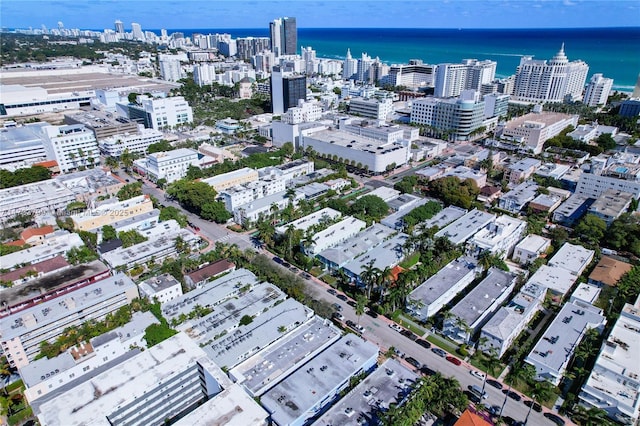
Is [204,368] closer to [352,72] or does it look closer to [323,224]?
[323,224]

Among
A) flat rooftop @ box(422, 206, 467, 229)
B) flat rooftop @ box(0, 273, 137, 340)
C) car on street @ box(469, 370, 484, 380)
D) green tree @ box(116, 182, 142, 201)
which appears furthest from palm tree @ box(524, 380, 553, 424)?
green tree @ box(116, 182, 142, 201)

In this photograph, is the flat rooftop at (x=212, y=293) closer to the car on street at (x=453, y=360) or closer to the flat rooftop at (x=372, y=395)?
the flat rooftop at (x=372, y=395)

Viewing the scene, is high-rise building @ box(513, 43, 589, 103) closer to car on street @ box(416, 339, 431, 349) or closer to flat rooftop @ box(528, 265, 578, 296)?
flat rooftop @ box(528, 265, 578, 296)

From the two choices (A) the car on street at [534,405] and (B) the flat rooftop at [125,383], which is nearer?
(B) the flat rooftop at [125,383]

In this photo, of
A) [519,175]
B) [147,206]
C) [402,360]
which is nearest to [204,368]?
[402,360]

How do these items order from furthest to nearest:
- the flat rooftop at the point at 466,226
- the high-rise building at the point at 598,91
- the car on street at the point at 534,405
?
the high-rise building at the point at 598,91, the flat rooftop at the point at 466,226, the car on street at the point at 534,405

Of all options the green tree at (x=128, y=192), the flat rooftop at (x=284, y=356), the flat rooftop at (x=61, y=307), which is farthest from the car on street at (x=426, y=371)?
the green tree at (x=128, y=192)
